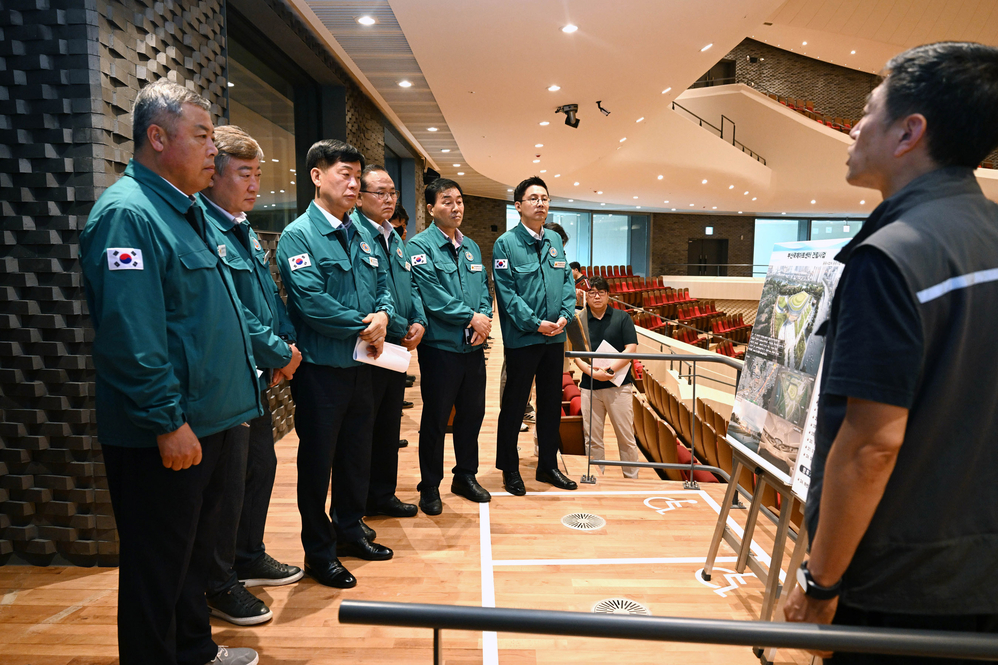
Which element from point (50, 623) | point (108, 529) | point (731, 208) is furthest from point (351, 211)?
point (731, 208)

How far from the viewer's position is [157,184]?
Answer: 1.57m

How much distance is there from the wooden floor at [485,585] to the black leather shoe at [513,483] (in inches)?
1.8

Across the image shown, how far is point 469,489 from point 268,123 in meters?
3.79

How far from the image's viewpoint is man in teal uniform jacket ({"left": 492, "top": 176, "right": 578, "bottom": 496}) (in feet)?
11.2

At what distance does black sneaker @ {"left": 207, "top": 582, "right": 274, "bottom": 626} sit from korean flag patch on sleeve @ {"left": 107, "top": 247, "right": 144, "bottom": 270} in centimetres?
134

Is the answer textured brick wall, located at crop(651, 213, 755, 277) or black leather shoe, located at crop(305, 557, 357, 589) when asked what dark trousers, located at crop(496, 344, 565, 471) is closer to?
black leather shoe, located at crop(305, 557, 357, 589)

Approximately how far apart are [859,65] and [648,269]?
9397 millimetres

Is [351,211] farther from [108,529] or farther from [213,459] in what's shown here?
[108,529]

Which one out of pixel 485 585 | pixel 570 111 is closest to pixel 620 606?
pixel 485 585

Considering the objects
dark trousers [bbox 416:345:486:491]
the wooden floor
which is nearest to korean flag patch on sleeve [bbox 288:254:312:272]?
dark trousers [bbox 416:345:486:491]

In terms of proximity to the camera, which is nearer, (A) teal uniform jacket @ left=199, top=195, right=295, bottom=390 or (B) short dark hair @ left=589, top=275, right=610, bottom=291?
(A) teal uniform jacket @ left=199, top=195, right=295, bottom=390

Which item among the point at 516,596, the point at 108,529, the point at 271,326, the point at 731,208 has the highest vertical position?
the point at 731,208

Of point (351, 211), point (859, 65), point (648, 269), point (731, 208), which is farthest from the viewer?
point (648, 269)

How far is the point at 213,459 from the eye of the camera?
1.66 meters
